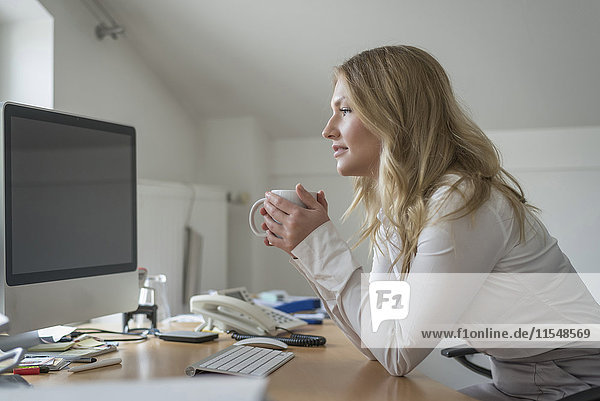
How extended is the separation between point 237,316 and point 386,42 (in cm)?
137

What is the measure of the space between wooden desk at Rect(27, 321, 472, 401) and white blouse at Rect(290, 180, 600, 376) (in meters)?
0.05

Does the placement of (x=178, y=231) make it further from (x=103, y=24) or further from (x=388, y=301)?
(x=388, y=301)

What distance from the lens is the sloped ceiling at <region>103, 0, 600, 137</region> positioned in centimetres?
226

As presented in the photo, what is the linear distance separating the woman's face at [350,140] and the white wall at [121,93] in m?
1.24

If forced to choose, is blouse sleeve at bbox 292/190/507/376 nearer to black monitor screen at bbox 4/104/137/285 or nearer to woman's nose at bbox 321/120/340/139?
woman's nose at bbox 321/120/340/139

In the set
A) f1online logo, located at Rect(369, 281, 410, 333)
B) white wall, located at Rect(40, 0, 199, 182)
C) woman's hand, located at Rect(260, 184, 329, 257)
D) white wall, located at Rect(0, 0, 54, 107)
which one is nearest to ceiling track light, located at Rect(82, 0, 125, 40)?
white wall, located at Rect(40, 0, 199, 182)

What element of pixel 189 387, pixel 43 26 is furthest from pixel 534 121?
pixel 189 387

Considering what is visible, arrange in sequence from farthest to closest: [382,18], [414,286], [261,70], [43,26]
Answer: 1. [261,70]
2. [382,18]
3. [43,26]
4. [414,286]

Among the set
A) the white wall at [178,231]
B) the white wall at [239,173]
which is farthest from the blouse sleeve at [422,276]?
the white wall at [239,173]

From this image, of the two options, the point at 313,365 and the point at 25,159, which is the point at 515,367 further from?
the point at 25,159

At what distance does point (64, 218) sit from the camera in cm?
122

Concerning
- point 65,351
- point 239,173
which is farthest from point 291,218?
point 239,173

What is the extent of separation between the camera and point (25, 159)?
1.13 m

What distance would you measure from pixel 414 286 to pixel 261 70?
6.17ft
